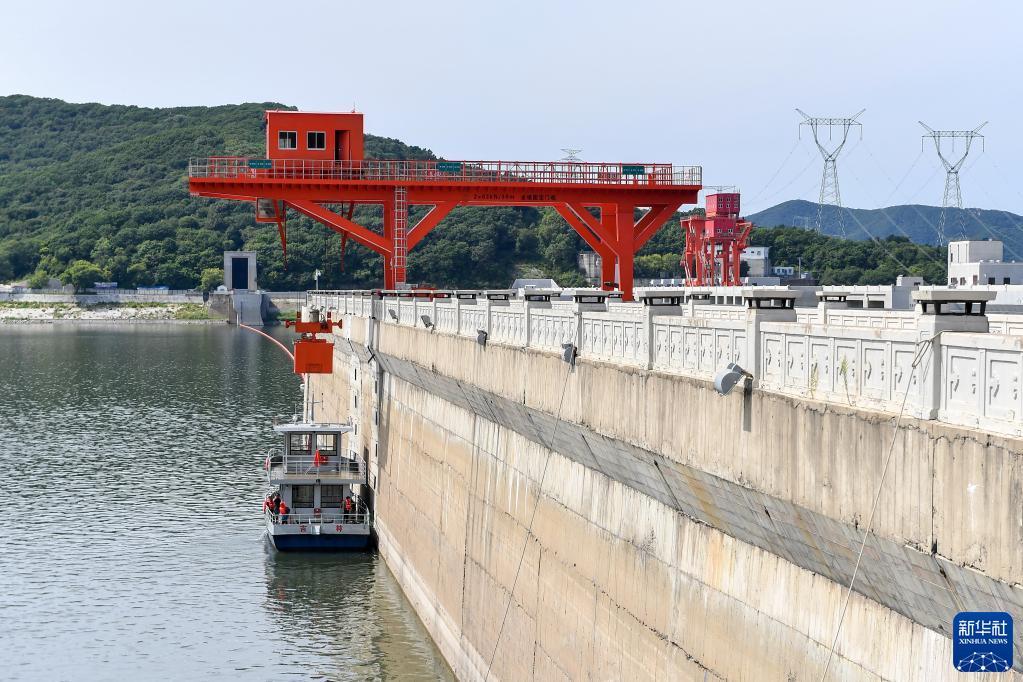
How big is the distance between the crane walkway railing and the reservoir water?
12363 mm

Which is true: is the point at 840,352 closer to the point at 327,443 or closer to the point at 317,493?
the point at 317,493

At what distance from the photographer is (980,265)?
53.7 metres

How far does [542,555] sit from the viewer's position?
72.5 ft

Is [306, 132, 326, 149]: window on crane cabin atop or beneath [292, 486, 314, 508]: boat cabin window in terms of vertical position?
atop

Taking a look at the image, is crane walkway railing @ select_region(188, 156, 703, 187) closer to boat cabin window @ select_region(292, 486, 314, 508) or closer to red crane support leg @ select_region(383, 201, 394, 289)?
red crane support leg @ select_region(383, 201, 394, 289)

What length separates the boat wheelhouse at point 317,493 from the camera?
1591 inches

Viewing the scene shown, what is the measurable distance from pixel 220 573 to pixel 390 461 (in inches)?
225

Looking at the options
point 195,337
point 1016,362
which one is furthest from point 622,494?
point 195,337

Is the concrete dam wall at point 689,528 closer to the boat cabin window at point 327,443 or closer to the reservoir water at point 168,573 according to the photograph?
the reservoir water at point 168,573

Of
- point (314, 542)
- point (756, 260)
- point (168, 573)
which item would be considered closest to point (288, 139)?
point (314, 542)

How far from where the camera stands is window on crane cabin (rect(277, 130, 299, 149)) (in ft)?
168

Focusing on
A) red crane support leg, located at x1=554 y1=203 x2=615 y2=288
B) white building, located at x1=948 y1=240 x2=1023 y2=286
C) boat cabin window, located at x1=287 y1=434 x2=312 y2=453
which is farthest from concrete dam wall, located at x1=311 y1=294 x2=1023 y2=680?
white building, located at x1=948 y1=240 x2=1023 y2=286

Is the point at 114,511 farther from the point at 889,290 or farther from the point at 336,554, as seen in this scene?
the point at 889,290

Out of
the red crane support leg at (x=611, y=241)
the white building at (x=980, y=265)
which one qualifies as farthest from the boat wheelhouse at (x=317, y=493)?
the white building at (x=980, y=265)
